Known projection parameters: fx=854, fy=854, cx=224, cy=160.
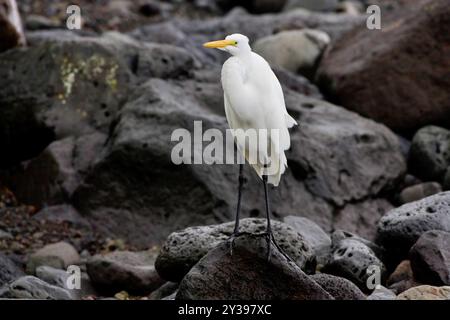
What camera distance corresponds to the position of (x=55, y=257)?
323 inches

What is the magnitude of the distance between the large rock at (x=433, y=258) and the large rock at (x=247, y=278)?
55.1 inches

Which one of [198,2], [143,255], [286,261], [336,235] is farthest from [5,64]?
[198,2]

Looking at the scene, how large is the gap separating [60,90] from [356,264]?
448 cm

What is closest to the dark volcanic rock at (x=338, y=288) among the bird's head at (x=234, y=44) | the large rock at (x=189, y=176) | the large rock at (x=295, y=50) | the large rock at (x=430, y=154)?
the bird's head at (x=234, y=44)

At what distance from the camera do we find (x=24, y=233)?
352 inches

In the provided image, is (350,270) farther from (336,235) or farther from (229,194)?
(229,194)

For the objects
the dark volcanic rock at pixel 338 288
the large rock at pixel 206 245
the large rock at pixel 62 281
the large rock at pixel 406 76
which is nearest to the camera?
the dark volcanic rock at pixel 338 288

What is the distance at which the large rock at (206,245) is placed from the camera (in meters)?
6.56

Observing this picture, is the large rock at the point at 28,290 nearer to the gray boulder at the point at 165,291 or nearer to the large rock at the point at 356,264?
the gray boulder at the point at 165,291

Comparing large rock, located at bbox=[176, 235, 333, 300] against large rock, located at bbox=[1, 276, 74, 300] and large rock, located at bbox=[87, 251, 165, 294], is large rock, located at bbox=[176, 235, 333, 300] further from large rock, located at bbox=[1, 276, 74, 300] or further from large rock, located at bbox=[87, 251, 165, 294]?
large rock, located at bbox=[87, 251, 165, 294]

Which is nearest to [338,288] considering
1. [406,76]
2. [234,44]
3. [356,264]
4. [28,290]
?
[356,264]

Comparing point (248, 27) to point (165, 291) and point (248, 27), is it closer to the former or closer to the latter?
point (248, 27)

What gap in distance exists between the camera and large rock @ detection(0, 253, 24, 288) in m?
7.27

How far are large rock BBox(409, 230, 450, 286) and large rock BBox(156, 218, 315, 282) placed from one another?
0.84m
